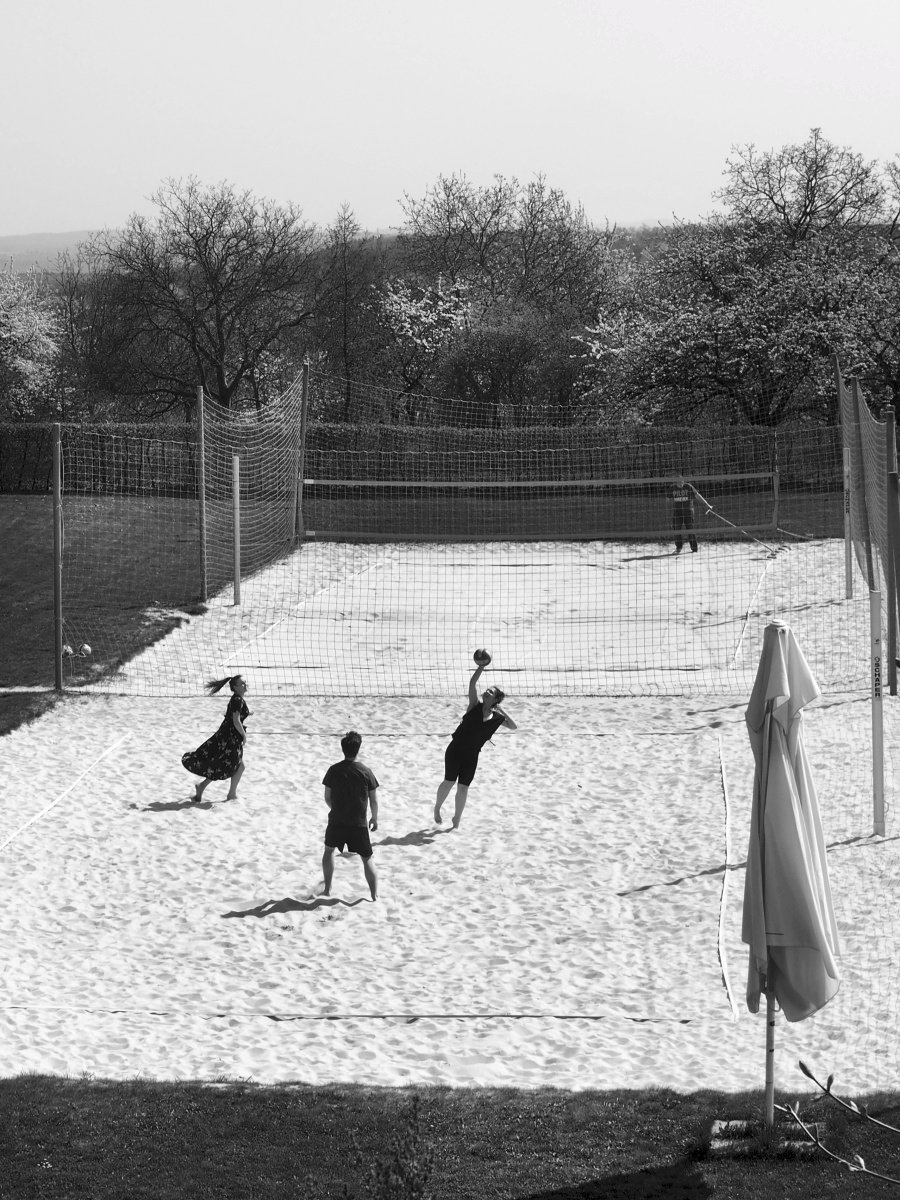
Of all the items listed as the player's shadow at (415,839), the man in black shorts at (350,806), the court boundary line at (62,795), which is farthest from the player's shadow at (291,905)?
the court boundary line at (62,795)

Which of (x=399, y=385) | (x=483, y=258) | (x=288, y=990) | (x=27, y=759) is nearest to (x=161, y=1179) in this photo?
(x=288, y=990)

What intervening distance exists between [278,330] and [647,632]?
101 feet

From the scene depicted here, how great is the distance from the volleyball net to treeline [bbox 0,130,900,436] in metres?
3.15

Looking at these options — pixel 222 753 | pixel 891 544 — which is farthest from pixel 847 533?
pixel 222 753

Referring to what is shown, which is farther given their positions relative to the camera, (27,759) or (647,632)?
(647,632)

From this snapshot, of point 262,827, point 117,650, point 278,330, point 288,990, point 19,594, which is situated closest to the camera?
→ point 288,990

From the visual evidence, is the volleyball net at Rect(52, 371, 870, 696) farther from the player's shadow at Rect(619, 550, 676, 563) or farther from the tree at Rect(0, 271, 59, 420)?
the tree at Rect(0, 271, 59, 420)

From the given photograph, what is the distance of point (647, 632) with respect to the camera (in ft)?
65.8

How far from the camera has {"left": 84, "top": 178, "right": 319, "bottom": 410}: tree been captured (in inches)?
1843

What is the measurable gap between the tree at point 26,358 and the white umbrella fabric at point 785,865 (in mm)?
46101

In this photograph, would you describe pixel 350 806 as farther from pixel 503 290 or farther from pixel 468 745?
pixel 503 290

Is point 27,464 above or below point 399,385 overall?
below

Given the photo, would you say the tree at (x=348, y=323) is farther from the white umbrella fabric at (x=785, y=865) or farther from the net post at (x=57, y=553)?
the white umbrella fabric at (x=785, y=865)

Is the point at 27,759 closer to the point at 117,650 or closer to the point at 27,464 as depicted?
the point at 117,650
